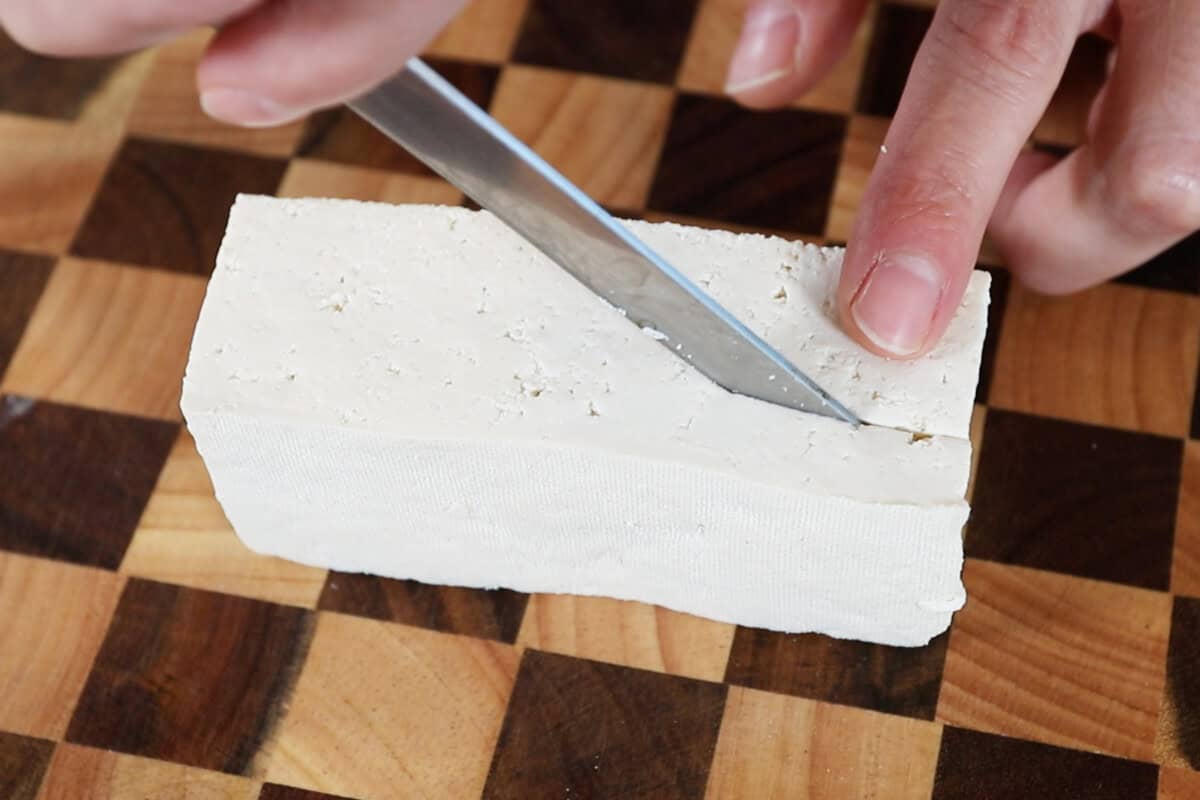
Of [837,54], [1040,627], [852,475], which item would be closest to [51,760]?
[852,475]

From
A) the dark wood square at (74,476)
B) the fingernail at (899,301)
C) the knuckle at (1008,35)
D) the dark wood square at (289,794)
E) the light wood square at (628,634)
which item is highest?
the knuckle at (1008,35)

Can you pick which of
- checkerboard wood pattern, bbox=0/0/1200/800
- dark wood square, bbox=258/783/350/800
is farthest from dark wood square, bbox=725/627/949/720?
dark wood square, bbox=258/783/350/800

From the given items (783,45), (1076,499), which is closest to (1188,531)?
(1076,499)

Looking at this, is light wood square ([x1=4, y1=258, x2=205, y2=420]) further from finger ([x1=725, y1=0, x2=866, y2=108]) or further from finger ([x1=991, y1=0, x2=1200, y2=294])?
finger ([x1=991, y1=0, x2=1200, y2=294])

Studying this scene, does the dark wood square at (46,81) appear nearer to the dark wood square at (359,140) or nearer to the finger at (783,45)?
the dark wood square at (359,140)

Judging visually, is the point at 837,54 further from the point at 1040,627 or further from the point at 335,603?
the point at 335,603

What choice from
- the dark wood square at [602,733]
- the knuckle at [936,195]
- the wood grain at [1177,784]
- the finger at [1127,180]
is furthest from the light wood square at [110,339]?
the wood grain at [1177,784]

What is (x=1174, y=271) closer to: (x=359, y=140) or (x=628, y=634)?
(x=628, y=634)
